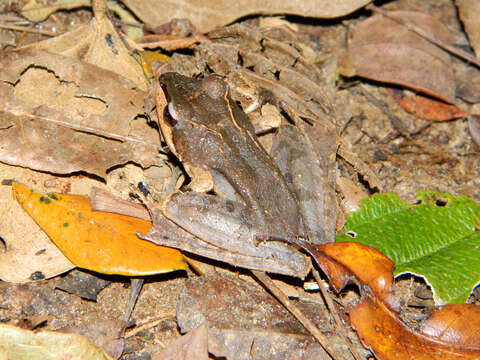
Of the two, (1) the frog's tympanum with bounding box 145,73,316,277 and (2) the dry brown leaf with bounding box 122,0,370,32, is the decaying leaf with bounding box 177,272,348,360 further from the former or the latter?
(2) the dry brown leaf with bounding box 122,0,370,32

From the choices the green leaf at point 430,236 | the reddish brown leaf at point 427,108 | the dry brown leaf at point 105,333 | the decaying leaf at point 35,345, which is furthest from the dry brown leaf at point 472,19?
the decaying leaf at point 35,345

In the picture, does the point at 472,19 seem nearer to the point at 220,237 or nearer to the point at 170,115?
the point at 170,115

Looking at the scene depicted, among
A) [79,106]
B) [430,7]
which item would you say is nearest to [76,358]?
[79,106]

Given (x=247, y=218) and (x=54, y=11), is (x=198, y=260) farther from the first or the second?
(x=54, y=11)

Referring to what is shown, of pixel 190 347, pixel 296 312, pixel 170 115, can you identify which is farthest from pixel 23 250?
pixel 296 312

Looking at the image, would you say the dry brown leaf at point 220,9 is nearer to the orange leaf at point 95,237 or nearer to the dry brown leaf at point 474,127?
the dry brown leaf at point 474,127

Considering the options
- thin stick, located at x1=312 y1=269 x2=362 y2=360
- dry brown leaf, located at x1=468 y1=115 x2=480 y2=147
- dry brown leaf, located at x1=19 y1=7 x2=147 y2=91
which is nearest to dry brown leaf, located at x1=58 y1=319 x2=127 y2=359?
thin stick, located at x1=312 y1=269 x2=362 y2=360

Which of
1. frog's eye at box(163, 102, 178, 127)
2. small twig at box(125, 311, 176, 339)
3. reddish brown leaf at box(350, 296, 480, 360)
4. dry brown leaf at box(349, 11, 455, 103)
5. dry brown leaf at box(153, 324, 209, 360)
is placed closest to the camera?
dry brown leaf at box(153, 324, 209, 360)
